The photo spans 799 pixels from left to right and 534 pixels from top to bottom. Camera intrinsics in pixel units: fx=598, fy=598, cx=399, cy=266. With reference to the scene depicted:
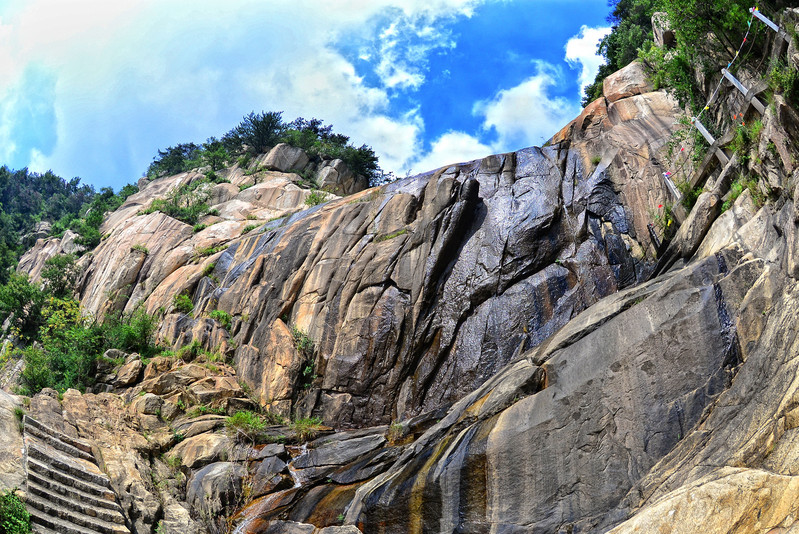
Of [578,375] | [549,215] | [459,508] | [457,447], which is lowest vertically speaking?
[459,508]

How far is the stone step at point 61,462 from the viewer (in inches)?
545

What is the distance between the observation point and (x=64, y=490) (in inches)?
529

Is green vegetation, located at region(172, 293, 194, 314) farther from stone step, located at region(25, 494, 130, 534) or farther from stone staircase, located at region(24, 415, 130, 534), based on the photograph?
stone step, located at region(25, 494, 130, 534)

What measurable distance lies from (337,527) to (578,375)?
639cm

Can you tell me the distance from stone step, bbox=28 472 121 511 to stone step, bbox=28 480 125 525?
0.06 m

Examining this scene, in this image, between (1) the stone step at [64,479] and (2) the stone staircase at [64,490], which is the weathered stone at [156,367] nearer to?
(2) the stone staircase at [64,490]

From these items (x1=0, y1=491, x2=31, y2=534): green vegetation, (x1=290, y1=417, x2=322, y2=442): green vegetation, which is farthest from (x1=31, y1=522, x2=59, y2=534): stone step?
(x1=290, y1=417, x2=322, y2=442): green vegetation

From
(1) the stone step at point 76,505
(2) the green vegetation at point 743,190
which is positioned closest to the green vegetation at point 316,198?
(1) the stone step at point 76,505

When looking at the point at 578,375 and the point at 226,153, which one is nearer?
the point at 578,375

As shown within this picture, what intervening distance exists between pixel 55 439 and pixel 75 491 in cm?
207

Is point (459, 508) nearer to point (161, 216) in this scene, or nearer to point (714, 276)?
point (714, 276)

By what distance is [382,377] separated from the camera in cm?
2005

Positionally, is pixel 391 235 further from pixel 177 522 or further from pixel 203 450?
pixel 177 522

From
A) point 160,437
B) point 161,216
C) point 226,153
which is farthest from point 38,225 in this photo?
point 160,437
